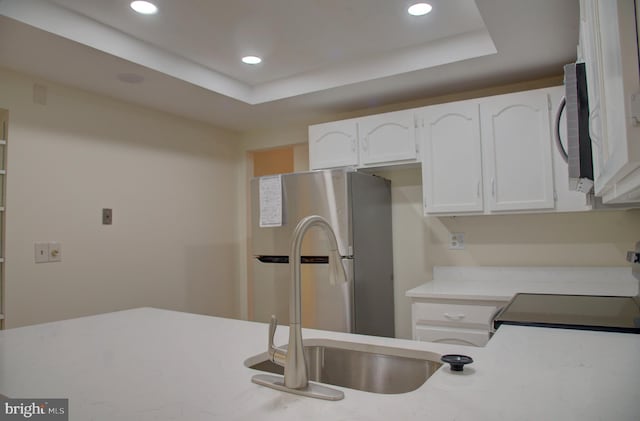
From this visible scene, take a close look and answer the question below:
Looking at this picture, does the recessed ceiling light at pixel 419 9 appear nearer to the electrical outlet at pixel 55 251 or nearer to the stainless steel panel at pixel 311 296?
the stainless steel panel at pixel 311 296

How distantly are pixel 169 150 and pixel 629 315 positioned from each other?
320cm

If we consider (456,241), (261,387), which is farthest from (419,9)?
(261,387)

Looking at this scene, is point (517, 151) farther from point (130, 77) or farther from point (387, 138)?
point (130, 77)

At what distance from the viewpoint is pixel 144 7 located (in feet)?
7.25

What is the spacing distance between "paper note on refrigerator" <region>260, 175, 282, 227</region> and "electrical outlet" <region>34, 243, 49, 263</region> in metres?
1.34

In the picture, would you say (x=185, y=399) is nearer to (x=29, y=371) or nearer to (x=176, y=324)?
(x=29, y=371)

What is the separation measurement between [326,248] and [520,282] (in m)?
1.26

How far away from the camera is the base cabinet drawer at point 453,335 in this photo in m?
2.42

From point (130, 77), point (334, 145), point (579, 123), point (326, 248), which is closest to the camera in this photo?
point (579, 123)

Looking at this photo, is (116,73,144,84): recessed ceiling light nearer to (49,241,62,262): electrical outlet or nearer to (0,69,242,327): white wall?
(0,69,242,327): white wall

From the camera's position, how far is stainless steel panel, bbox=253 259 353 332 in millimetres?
2844

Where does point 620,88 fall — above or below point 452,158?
below

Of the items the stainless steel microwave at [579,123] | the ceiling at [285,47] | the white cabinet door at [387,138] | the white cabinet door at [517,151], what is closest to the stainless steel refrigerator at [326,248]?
the white cabinet door at [387,138]

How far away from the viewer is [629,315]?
1.63 metres
